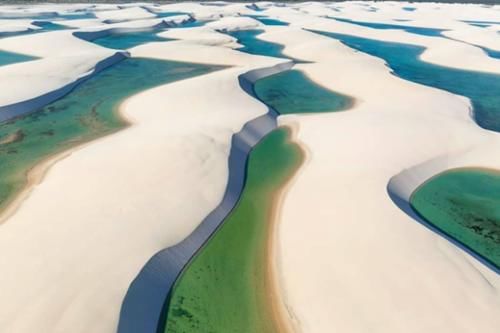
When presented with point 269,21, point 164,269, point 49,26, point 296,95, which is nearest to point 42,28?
point 49,26

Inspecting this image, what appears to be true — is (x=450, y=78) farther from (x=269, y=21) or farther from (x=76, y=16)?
(x=76, y=16)

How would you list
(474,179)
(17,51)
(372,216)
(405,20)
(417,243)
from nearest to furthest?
(417,243)
(372,216)
(474,179)
(17,51)
(405,20)

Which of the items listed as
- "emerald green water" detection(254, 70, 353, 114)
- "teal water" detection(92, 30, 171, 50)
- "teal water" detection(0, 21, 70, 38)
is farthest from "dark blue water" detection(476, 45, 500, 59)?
"teal water" detection(0, 21, 70, 38)

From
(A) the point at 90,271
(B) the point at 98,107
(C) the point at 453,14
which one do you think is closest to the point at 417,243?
(A) the point at 90,271

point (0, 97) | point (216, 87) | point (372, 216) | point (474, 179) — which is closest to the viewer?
point (372, 216)

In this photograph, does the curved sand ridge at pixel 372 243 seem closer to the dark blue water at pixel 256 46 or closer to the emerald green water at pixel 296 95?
Answer: the emerald green water at pixel 296 95

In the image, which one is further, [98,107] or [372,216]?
[98,107]

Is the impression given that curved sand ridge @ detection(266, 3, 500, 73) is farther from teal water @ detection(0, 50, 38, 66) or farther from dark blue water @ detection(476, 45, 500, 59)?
teal water @ detection(0, 50, 38, 66)

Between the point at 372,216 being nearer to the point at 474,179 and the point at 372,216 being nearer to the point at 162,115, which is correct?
the point at 474,179
